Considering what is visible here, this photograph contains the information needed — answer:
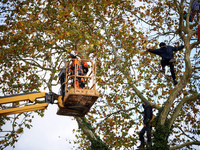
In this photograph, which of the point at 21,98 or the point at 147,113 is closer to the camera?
the point at 21,98

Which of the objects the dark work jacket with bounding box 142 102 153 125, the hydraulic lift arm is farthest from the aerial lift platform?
the dark work jacket with bounding box 142 102 153 125

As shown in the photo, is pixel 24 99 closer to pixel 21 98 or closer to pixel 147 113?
pixel 21 98

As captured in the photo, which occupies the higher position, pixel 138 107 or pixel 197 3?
pixel 197 3

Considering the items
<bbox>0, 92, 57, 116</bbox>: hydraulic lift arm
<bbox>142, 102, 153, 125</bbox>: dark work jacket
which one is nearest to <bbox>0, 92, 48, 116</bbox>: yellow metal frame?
<bbox>0, 92, 57, 116</bbox>: hydraulic lift arm

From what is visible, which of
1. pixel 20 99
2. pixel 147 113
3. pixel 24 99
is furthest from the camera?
pixel 147 113

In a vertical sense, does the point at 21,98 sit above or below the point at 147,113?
above

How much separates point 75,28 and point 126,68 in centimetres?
342

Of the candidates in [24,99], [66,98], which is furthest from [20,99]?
[66,98]

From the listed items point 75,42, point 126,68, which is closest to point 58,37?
point 75,42

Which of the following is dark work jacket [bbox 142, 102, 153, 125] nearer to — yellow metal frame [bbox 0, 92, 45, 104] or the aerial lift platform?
the aerial lift platform

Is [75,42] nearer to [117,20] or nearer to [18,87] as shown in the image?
[117,20]

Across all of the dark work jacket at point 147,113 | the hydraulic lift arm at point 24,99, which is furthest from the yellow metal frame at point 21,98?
the dark work jacket at point 147,113

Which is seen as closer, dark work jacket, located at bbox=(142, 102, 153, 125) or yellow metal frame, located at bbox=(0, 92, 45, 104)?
yellow metal frame, located at bbox=(0, 92, 45, 104)

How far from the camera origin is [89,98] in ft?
43.9
